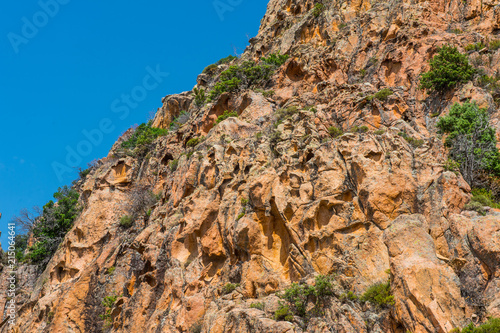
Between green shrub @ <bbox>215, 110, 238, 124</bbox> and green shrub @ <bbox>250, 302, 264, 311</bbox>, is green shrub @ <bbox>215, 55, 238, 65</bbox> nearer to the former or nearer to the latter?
green shrub @ <bbox>215, 110, 238, 124</bbox>

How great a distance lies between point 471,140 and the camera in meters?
22.4

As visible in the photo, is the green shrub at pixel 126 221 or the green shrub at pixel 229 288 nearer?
the green shrub at pixel 229 288

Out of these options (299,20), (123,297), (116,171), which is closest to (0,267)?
(116,171)

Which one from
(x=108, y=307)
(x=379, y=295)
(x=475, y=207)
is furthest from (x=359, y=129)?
(x=108, y=307)

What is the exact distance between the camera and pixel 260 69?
41.8 meters

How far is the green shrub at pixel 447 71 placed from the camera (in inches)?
1059

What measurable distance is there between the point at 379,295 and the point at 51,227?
39004 millimetres

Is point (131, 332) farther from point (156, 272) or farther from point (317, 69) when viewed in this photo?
point (317, 69)

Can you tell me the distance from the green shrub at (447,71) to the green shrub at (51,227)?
36.8 m

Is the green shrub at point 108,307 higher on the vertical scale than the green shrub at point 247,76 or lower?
lower

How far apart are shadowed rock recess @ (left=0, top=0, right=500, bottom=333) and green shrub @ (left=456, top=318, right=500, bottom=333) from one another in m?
0.61

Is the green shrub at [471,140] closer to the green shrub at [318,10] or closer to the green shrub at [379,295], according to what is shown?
the green shrub at [379,295]

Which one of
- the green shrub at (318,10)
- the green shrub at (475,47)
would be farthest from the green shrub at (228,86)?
the green shrub at (475,47)

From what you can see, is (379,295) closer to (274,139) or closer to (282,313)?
(282,313)
